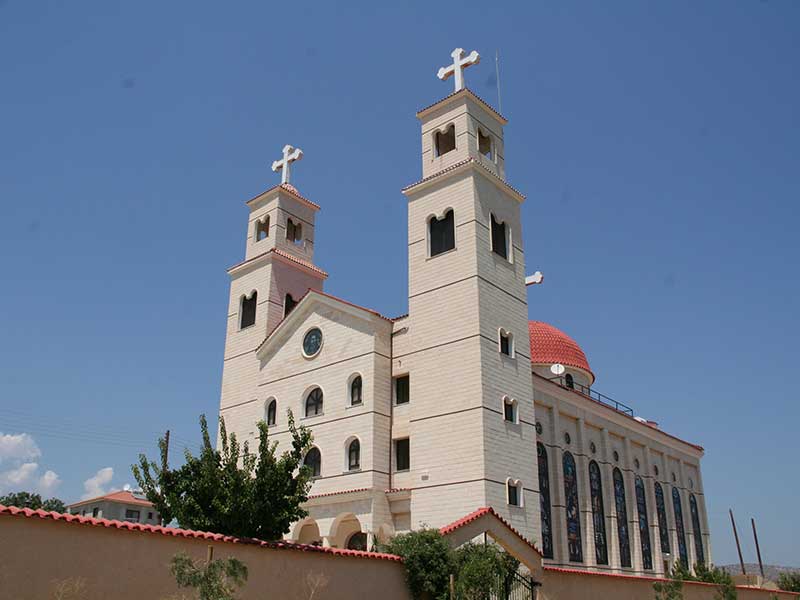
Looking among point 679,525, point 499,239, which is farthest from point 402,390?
point 679,525

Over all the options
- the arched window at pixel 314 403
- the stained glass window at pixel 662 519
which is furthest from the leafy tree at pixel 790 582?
the arched window at pixel 314 403

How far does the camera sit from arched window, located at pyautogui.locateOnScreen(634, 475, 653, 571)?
120ft

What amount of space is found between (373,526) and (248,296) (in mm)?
14158

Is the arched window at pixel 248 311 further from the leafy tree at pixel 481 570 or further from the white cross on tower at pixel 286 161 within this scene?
the leafy tree at pixel 481 570

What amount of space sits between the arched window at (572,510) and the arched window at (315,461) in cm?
1103

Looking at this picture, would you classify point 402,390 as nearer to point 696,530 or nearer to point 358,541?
point 358,541

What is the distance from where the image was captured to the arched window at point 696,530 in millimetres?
42781

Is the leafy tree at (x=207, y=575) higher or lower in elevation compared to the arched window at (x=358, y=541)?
lower

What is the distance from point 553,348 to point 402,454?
17.2 meters

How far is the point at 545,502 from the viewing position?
98.6 ft

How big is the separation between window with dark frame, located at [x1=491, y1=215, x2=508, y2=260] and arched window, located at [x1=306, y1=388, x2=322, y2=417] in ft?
30.1

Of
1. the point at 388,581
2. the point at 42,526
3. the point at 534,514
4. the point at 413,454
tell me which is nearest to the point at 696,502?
the point at 534,514

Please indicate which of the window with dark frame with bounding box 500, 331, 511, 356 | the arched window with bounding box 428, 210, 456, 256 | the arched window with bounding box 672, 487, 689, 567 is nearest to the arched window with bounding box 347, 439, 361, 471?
the window with dark frame with bounding box 500, 331, 511, 356

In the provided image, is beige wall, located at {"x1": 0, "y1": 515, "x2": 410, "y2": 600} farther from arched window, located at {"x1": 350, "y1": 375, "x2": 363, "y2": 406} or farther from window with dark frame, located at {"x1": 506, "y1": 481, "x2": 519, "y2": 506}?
arched window, located at {"x1": 350, "y1": 375, "x2": 363, "y2": 406}
